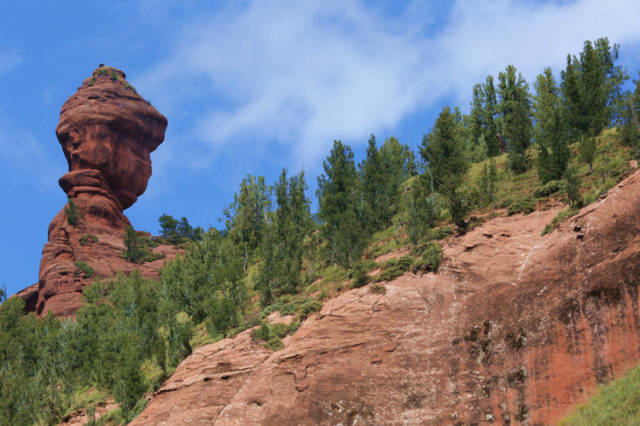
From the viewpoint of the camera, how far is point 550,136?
1380 inches

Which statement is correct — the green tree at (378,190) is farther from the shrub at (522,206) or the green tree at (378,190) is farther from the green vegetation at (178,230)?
the green vegetation at (178,230)

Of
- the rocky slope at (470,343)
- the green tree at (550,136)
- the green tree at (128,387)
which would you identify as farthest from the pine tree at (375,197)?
the green tree at (128,387)

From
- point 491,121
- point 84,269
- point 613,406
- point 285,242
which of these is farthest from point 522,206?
point 84,269

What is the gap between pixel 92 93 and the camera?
8506 cm

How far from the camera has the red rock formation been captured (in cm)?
6875

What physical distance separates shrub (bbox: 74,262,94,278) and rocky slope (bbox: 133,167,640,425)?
49201 millimetres

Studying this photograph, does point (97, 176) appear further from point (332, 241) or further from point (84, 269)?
point (332, 241)

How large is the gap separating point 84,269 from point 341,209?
142 feet

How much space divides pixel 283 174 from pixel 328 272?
22.7 metres

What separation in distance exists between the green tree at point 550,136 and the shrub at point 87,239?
62.7 m

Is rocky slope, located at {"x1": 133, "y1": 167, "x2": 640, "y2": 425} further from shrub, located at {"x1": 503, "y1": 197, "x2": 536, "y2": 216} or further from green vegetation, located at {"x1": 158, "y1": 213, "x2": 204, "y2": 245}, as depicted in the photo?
green vegetation, located at {"x1": 158, "y1": 213, "x2": 204, "y2": 245}

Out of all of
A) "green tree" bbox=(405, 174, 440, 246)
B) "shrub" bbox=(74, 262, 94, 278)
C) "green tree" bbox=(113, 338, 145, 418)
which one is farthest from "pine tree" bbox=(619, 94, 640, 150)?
"shrub" bbox=(74, 262, 94, 278)

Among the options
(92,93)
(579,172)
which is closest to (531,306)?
(579,172)

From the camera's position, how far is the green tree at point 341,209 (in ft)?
111
